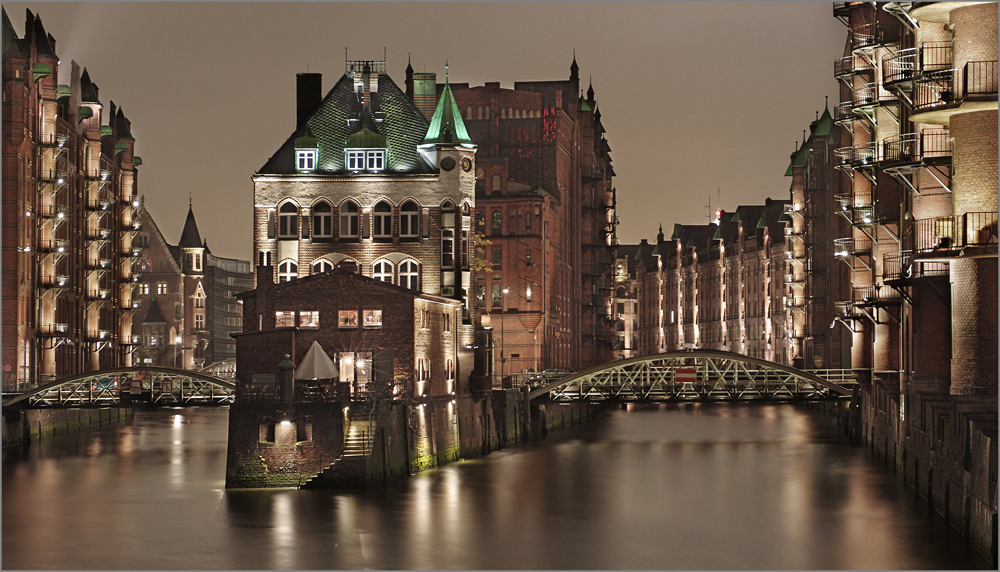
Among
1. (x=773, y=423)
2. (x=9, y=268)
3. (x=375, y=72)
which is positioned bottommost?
(x=773, y=423)

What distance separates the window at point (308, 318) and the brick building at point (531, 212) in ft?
130

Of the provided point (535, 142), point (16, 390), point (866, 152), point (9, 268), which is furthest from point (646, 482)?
point (535, 142)

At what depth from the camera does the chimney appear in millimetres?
78500

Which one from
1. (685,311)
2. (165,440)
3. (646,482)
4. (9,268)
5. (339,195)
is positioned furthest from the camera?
(685,311)

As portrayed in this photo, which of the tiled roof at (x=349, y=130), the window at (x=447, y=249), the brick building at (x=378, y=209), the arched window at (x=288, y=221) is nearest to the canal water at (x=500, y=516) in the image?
the window at (x=447, y=249)

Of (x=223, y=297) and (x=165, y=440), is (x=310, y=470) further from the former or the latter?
(x=223, y=297)

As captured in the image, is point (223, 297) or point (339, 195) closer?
point (339, 195)

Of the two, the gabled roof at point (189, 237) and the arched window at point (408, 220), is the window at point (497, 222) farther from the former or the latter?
the gabled roof at point (189, 237)

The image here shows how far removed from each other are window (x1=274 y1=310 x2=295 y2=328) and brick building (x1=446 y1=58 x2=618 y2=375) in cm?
3960

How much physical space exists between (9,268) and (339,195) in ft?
66.6

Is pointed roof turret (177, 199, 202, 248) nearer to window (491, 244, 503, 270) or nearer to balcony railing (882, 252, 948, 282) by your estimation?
window (491, 244, 503, 270)

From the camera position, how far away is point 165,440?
280 feet

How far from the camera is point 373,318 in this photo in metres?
59.2

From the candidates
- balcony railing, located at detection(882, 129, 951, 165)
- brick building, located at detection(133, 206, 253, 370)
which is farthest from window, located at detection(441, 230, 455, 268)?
brick building, located at detection(133, 206, 253, 370)
